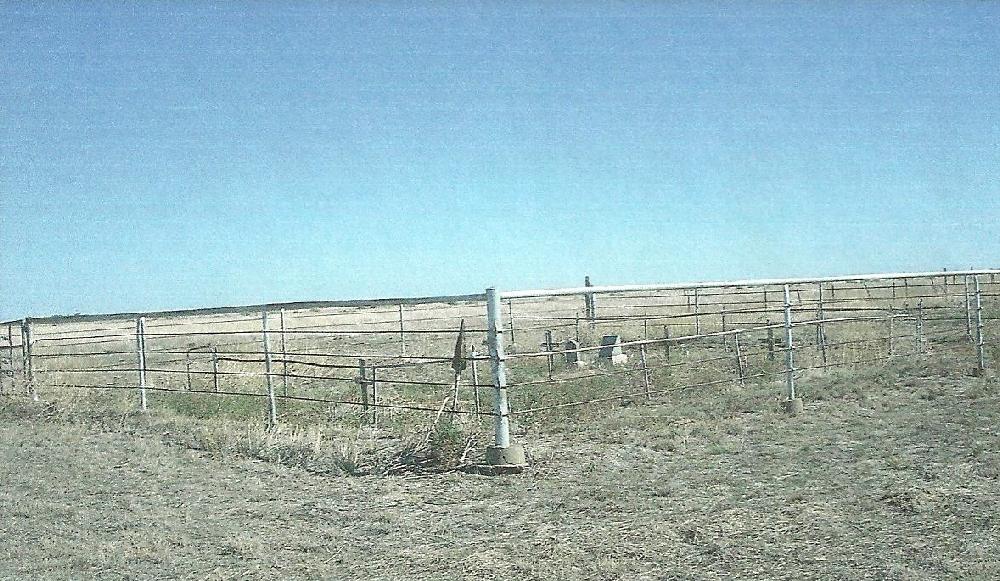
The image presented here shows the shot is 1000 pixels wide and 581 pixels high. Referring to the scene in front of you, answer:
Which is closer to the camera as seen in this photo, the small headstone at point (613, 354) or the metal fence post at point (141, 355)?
the metal fence post at point (141, 355)

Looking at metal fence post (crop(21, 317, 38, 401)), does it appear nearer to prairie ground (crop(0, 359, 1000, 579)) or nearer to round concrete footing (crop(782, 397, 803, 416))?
prairie ground (crop(0, 359, 1000, 579))

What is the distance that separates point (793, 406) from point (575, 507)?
15.3ft

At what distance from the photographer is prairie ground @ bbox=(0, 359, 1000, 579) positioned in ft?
16.2

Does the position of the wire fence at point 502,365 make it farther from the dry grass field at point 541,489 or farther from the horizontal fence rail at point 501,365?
the dry grass field at point 541,489

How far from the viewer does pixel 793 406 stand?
995 cm

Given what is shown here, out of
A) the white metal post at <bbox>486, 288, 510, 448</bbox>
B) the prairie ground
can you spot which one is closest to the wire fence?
the white metal post at <bbox>486, 288, 510, 448</bbox>

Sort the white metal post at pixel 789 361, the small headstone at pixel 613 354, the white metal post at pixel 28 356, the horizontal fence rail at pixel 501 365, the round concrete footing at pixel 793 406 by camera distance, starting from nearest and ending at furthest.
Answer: the horizontal fence rail at pixel 501 365 < the round concrete footing at pixel 793 406 < the white metal post at pixel 789 361 < the white metal post at pixel 28 356 < the small headstone at pixel 613 354

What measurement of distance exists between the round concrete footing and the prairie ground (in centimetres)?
24

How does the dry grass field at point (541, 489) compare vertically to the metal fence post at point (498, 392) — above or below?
below

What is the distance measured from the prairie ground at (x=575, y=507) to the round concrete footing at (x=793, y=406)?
243 millimetres

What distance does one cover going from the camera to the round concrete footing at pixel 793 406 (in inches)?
391

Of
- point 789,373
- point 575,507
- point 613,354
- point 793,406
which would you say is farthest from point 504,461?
point 613,354

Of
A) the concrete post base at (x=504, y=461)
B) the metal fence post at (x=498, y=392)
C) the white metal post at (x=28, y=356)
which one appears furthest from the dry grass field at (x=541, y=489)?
the white metal post at (x=28, y=356)

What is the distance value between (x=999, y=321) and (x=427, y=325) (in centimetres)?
2386
